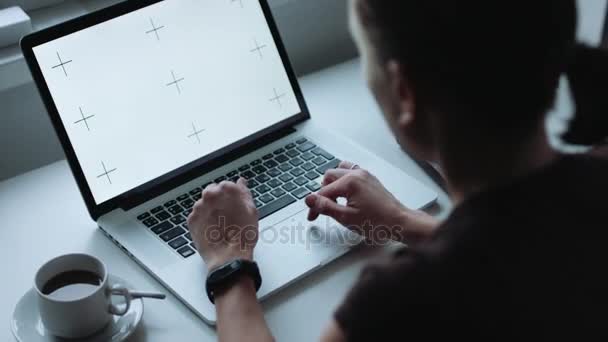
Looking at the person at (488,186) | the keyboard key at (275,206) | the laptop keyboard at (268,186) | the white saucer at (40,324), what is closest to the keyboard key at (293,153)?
the laptop keyboard at (268,186)

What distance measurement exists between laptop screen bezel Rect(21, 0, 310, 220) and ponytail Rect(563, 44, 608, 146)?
507 millimetres

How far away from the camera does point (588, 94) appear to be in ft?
2.62

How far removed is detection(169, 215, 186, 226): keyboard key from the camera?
1031 mm

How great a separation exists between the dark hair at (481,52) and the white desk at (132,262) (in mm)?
341

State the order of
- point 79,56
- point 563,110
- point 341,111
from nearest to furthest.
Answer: point 79,56, point 563,110, point 341,111

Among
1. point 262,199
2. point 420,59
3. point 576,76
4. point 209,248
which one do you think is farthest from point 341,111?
point 420,59

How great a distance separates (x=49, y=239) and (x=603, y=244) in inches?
29.4

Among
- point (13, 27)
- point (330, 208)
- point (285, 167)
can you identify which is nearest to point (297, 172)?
point (285, 167)

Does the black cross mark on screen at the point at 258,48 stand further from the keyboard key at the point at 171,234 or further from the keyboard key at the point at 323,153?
the keyboard key at the point at 171,234

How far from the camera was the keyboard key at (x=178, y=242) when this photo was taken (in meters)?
0.99

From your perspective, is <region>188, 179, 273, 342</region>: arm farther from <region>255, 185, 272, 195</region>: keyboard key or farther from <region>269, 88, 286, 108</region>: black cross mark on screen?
<region>269, 88, 286, 108</region>: black cross mark on screen

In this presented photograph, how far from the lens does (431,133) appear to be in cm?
70

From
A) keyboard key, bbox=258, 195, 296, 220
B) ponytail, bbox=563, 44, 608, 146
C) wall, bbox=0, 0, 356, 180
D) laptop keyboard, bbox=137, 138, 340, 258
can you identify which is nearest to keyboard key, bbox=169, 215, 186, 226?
laptop keyboard, bbox=137, 138, 340, 258

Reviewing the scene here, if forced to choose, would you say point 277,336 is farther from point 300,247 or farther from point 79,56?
point 79,56
